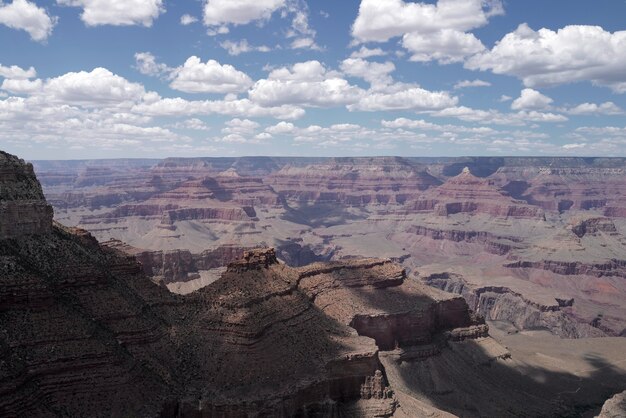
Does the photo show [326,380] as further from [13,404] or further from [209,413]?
[13,404]

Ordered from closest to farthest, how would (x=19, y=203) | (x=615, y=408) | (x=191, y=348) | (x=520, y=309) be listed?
(x=19, y=203) < (x=615, y=408) < (x=191, y=348) < (x=520, y=309)

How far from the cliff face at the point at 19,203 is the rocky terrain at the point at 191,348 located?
4.9 inches

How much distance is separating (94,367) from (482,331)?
68997mm

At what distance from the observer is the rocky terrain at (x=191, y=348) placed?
1793 inches

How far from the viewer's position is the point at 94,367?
46.6m

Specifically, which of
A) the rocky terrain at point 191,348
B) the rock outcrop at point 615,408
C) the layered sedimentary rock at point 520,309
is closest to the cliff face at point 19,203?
the rocky terrain at point 191,348

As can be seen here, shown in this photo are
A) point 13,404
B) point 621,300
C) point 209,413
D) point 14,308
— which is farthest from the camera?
point 621,300

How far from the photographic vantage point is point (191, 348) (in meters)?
56.2

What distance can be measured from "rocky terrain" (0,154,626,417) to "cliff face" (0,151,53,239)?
12cm

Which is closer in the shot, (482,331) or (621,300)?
(482,331)

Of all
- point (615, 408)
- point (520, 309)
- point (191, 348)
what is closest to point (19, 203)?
point (191, 348)

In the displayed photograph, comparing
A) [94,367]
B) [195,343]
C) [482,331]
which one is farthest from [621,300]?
[94,367]

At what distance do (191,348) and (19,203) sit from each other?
20.7 m

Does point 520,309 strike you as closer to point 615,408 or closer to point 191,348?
point 615,408
